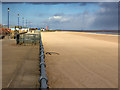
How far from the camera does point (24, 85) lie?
14.3 ft

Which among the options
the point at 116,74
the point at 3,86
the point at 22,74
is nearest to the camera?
the point at 3,86

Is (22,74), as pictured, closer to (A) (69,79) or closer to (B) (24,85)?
(B) (24,85)

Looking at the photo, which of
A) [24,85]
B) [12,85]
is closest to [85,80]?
[24,85]

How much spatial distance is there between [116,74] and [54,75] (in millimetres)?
2876

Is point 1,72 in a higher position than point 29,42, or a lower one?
lower

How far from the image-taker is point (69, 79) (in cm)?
509

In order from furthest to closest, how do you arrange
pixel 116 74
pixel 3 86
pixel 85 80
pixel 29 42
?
pixel 29 42 < pixel 116 74 < pixel 85 80 < pixel 3 86

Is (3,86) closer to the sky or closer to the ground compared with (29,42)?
closer to the ground

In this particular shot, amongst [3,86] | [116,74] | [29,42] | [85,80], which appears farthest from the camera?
[29,42]

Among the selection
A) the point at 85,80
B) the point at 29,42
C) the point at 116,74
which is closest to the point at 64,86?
the point at 85,80

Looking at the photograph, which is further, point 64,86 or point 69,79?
point 69,79

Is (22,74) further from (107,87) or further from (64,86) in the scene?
(107,87)

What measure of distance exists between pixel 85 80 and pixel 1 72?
3677 millimetres

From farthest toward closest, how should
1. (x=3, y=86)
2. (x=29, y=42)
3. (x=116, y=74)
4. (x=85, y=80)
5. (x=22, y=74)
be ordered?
(x=29, y=42)
(x=116, y=74)
(x=22, y=74)
(x=85, y=80)
(x=3, y=86)
